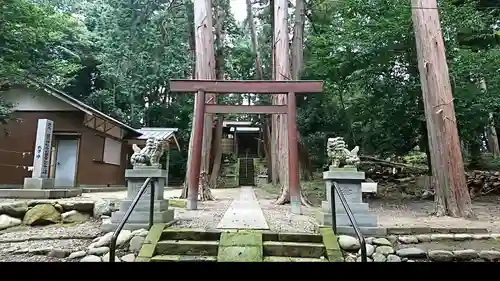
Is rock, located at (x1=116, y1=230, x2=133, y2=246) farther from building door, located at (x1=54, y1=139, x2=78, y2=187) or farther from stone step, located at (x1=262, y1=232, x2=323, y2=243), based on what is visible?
building door, located at (x1=54, y1=139, x2=78, y2=187)

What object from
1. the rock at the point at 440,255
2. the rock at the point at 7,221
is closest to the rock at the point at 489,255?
the rock at the point at 440,255

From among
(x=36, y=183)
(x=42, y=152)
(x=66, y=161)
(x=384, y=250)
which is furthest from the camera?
(x=66, y=161)

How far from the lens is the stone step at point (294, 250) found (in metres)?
2.24

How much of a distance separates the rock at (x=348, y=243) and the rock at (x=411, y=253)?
325 millimetres

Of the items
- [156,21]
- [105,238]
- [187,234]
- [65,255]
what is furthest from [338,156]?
[156,21]

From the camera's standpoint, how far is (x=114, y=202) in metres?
3.60

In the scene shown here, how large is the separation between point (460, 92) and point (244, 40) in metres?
6.62

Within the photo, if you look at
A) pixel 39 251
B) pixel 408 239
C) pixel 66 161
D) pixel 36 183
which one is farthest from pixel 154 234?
pixel 66 161

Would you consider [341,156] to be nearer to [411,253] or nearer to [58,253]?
[411,253]

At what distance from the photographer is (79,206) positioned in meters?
3.52

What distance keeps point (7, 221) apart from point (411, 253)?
147 inches

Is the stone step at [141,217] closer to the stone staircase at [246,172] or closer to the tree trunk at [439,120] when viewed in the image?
the tree trunk at [439,120]

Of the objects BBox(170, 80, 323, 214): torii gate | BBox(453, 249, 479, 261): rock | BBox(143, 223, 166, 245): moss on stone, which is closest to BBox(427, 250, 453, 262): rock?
BBox(453, 249, 479, 261): rock
